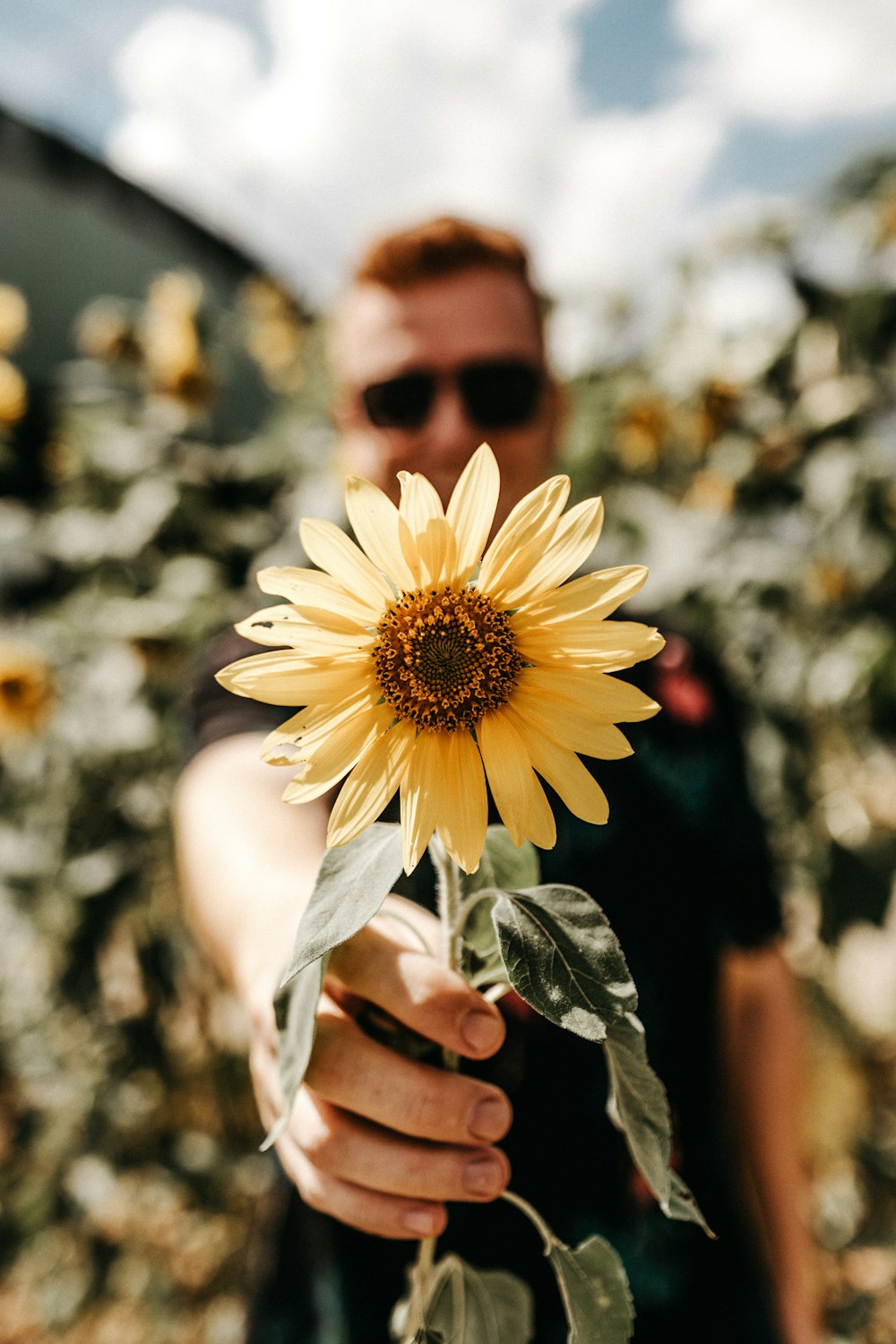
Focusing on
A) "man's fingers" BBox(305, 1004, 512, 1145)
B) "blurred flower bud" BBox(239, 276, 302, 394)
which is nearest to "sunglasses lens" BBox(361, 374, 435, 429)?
"man's fingers" BBox(305, 1004, 512, 1145)

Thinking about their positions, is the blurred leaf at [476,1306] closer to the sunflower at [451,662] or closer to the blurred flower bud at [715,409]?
the sunflower at [451,662]

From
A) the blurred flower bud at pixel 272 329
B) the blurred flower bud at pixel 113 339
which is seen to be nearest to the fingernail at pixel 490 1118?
the blurred flower bud at pixel 113 339

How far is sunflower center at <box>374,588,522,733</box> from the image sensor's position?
0.30 metres

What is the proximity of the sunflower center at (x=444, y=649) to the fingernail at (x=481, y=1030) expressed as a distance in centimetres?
11

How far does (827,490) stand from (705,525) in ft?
0.61

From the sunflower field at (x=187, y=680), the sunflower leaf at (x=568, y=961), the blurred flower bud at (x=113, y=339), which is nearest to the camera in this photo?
the sunflower leaf at (x=568, y=961)

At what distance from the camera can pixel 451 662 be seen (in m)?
0.29

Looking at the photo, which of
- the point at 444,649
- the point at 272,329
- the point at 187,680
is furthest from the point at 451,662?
the point at 272,329

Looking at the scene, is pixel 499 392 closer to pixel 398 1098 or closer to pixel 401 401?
pixel 401 401

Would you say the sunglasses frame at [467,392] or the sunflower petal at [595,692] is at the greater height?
the sunglasses frame at [467,392]

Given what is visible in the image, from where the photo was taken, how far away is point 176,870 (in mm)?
1586

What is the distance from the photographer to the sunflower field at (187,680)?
4.50ft

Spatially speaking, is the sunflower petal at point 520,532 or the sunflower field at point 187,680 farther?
the sunflower field at point 187,680

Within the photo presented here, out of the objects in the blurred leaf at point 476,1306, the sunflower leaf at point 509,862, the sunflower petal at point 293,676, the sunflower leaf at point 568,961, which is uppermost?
the sunflower petal at point 293,676
